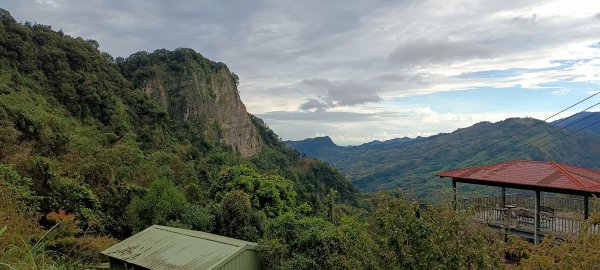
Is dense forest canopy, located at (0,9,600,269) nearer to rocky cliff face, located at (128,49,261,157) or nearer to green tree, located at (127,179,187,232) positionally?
green tree, located at (127,179,187,232)

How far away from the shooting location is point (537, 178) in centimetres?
1092

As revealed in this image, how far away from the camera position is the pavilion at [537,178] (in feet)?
32.8

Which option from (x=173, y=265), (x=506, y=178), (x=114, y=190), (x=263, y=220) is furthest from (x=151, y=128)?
(x=506, y=178)

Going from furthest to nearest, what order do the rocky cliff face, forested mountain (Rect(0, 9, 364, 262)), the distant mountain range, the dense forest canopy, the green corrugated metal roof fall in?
the distant mountain range < the rocky cliff face < forested mountain (Rect(0, 9, 364, 262)) < the green corrugated metal roof < the dense forest canopy

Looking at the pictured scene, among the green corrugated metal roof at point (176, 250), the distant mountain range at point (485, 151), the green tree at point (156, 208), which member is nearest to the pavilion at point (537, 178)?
the green corrugated metal roof at point (176, 250)

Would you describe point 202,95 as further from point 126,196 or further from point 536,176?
point 536,176

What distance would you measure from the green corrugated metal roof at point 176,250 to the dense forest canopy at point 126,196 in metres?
1.10

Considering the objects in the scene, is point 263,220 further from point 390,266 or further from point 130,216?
point 390,266

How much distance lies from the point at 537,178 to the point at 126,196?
18247 mm

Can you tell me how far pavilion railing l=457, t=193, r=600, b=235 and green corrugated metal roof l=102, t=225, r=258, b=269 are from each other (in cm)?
702

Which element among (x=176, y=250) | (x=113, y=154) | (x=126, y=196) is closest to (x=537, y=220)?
(x=176, y=250)

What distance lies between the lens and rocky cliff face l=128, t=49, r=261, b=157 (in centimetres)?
5703

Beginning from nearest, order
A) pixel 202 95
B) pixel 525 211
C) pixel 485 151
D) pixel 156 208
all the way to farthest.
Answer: pixel 525 211 < pixel 156 208 < pixel 202 95 < pixel 485 151

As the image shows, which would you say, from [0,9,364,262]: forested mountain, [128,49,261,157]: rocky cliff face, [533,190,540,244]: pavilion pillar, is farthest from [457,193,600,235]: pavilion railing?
[128,49,261,157]: rocky cliff face
